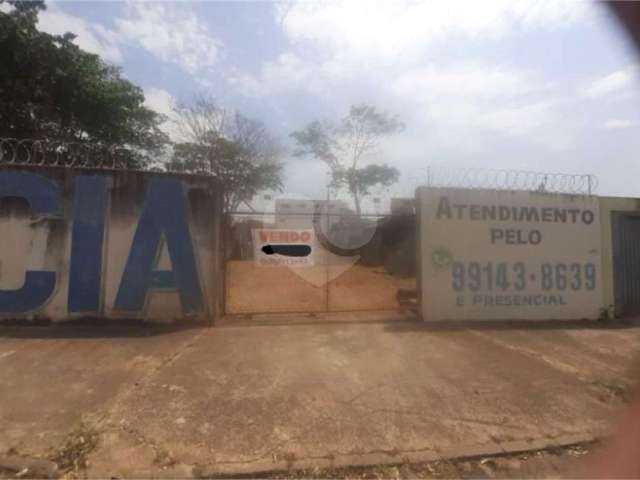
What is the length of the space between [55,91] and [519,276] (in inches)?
662

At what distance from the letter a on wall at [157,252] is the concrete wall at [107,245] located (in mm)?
15

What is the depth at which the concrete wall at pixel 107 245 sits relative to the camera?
629cm

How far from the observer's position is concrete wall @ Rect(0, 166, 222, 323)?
6293 mm

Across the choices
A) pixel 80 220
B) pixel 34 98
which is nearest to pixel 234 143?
pixel 34 98

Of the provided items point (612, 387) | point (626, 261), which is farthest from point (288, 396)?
point (626, 261)

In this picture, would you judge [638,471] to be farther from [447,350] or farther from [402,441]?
[447,350]

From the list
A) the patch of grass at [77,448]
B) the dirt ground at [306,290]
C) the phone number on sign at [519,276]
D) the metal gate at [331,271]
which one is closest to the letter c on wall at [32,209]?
the dirt ground at [306,290]

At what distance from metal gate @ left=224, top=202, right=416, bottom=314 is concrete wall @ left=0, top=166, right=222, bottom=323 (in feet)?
4.49

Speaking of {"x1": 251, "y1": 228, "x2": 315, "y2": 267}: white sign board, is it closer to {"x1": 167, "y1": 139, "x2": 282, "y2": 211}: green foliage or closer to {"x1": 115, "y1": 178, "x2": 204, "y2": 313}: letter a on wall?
{"x1": 115, "y1": 178, "x2": 204, "y2": 313}: letter a on wall

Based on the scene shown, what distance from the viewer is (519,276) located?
289 inches

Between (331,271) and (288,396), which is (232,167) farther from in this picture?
(288,396)

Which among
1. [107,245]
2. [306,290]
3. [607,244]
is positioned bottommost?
[306,290]

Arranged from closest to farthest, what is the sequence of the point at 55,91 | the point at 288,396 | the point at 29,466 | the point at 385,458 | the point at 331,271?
the point at 29,466 < the point at 385,458 < the point at 288,396 < the point at 331,271 < the point at 55,91

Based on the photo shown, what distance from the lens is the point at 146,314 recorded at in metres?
6.45
